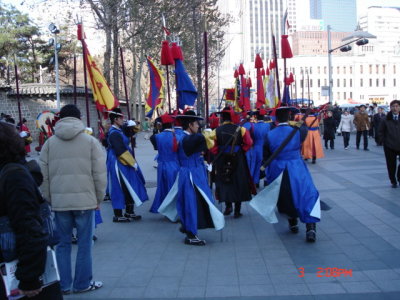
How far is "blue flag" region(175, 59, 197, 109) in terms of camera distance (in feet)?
22.5

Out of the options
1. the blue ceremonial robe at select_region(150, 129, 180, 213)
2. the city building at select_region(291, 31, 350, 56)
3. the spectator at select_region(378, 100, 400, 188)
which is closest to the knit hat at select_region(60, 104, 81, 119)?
the blue ceremonial robe at select_region(150, 129, 180, 213)

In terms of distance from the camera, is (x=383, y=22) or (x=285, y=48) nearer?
(x=285, y=48)

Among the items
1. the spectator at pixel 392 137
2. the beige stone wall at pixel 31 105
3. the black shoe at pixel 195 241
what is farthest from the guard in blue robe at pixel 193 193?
the beige stone wall at pixel 31 105

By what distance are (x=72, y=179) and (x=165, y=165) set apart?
3.29 meters

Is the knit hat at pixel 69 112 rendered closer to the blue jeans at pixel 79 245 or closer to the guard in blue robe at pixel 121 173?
the blue jeans at pixel 79 245

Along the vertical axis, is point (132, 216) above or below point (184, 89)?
below

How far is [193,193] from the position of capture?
5961mm

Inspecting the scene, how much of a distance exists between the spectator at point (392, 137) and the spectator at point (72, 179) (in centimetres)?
685

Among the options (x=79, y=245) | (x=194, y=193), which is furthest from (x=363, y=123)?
(x=79, y=245)

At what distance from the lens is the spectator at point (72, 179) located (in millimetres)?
4207

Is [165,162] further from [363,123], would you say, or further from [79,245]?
[363,123]

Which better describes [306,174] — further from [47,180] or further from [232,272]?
[47,180]

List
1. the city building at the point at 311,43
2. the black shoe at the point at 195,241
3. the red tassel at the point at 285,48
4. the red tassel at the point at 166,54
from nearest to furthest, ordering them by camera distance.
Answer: the black shoe at the point at 195,241
the red tassel at the point at 166,54
the red tassel at the point at 285,48
the city building at the point at 311,43

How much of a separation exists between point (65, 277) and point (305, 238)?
316 cm
